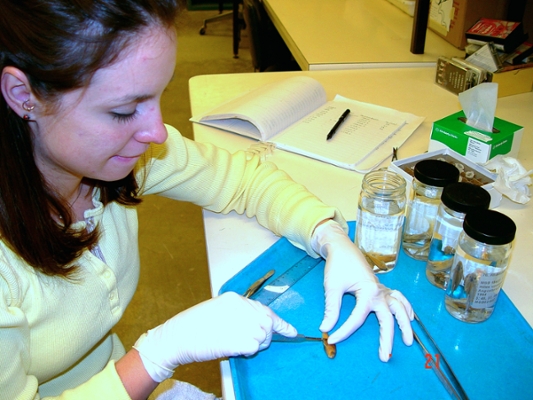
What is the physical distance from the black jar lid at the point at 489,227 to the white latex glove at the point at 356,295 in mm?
168

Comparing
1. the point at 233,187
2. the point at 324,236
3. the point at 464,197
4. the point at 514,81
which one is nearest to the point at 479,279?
the point at 464,197

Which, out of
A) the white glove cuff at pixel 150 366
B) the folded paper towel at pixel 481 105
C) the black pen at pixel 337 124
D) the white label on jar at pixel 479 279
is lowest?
the white glove cuff at pixel 150 366

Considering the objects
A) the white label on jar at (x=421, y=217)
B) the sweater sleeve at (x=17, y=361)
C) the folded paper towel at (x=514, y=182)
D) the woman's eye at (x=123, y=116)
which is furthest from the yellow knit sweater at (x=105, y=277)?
the folded paper towel at (x=514, y=182)

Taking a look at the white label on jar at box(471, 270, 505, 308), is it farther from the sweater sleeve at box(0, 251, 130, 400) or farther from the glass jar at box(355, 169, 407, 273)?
the sweater sleeve at box(0, 251, 130, 400)

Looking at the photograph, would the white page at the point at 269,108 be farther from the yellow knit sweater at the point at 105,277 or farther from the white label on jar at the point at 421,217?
the white label on jar at the point at 421,217

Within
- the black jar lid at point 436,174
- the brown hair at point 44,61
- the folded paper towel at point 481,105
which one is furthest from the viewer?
the folded paper towel at point 481,105

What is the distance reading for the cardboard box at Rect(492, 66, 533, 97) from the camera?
1.42 metres

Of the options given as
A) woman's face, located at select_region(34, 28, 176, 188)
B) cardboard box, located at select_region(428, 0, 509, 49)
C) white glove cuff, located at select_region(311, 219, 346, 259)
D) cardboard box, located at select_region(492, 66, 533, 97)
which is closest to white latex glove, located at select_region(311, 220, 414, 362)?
white glove cuff, located at select_region(311, 219, 346, 259)

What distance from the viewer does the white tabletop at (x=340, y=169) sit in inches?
35.1

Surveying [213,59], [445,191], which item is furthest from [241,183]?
[213,59]

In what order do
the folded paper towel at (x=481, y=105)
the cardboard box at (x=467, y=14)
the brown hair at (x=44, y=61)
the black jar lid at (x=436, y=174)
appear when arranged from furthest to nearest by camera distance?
the cardboard box at (x=467, y=14), the folded paper towel at (x=481, y=105), the black jar lid at (x=436, y=174), the brown hair at (x=44, y=61)

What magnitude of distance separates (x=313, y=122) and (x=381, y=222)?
0.53 m

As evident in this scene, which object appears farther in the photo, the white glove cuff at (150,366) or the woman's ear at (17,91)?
the white glove cuff at (150,366)

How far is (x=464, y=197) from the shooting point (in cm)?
77
